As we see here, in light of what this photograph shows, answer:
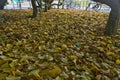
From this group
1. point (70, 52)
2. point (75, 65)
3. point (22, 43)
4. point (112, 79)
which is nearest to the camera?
point (112, 79)

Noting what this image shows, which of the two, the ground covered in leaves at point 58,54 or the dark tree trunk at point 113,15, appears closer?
the ground covered in leaves at point 58,54

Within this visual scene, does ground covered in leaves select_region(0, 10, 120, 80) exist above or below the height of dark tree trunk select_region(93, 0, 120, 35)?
below

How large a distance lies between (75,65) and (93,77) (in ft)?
1.14

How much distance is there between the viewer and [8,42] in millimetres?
4035

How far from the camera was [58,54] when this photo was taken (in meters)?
3.39

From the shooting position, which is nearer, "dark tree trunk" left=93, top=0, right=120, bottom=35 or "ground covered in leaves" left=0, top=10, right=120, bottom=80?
"ground covered in leaves" left=0, top=10, right=120, bottom=80

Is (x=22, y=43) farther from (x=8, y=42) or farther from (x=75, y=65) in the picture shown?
(x=75, y=65)

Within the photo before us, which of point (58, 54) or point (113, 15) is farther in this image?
point (113, 15)

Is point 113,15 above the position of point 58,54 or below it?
above

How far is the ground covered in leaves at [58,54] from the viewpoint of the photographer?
2723mm

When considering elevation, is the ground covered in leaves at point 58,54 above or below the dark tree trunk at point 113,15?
below

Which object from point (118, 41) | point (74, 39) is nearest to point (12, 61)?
point (74, 39)

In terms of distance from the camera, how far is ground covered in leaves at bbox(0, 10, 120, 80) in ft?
8.94

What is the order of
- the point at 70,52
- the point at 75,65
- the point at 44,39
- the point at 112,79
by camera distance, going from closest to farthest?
the point at 112,79, the point at 75,65, the point at 70,52, the point at 44,39
